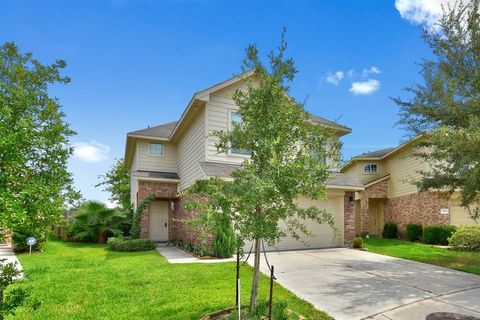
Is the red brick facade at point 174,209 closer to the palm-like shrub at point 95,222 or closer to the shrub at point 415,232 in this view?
the palm-like shrub at point 95,222

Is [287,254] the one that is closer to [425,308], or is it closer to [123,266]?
[123,266]

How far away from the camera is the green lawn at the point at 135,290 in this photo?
5.84 m

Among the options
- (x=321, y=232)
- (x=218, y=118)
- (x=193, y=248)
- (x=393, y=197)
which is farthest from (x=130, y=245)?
(x=393, y=197)

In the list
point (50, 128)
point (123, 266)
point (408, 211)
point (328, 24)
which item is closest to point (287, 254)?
point (123, 266)

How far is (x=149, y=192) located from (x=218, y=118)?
608cm

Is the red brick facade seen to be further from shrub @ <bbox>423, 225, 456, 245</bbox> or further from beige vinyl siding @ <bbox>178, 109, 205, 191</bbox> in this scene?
shrub @ <bbox>423, 225, 456, 245</bbox>

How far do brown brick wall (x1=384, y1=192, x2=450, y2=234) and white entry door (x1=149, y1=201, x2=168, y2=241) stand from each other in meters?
14.3

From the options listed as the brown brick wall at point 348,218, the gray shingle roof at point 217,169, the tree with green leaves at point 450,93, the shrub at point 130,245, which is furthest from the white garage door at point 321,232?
the shrub at point 130,245

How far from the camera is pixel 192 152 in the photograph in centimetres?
1486

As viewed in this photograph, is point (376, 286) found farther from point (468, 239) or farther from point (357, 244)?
point (468, 239)

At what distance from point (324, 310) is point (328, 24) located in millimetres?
9661

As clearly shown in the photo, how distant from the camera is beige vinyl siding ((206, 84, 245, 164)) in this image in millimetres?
13008

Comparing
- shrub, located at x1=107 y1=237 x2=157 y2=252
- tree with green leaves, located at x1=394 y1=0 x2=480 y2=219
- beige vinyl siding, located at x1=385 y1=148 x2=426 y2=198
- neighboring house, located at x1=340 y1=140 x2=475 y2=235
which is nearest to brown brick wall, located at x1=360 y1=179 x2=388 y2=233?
neighboring house, located at x1=340 y1=140 x2=475 y2=235

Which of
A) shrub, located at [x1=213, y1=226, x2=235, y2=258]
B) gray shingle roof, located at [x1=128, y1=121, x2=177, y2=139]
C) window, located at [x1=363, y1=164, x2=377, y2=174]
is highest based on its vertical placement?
gray shingle roof, located at [x1=128, y1=121, x2=177, y2=139]
